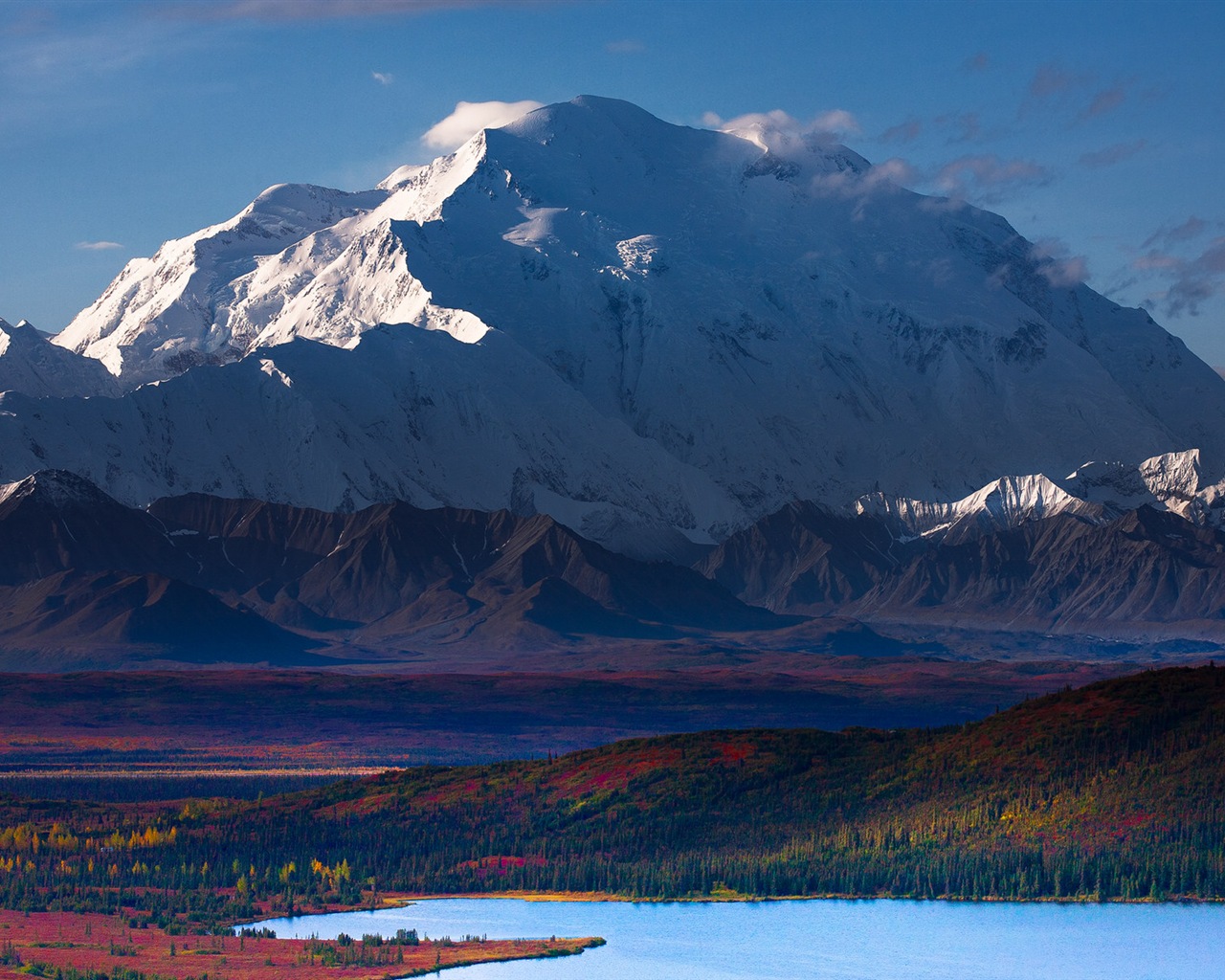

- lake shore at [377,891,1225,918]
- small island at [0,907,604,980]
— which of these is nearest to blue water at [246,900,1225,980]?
lake shore at [377,891,1225,918]

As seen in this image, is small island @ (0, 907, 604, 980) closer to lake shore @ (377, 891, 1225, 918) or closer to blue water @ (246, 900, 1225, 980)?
blue water @ (246, 900, 1225, 980)

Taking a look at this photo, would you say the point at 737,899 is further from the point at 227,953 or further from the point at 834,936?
the point at 227,953

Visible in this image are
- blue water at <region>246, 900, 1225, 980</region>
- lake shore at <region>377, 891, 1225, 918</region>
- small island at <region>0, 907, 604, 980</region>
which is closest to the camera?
small island at <region>0, 907, 604, 980</region>

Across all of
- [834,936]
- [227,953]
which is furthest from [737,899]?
[227,953]

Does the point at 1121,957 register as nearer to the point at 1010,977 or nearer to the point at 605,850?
the point at 1010,977

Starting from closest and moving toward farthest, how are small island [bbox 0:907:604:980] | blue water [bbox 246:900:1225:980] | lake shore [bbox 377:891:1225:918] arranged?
small island [bbox 0:907:604:980] < blue water [bbox 246:900:1225:980] < lake shore [bbox 377:891:1225:918]

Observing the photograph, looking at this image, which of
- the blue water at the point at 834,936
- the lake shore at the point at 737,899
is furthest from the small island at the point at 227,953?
the lake shore at the point at 737,899

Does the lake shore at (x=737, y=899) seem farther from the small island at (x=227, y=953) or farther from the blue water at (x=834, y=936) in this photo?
the small island at (x=227, y=953)

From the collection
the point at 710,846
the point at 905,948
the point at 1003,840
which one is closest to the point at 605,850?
the point at 710,846

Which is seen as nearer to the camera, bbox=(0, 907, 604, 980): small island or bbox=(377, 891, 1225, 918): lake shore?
bbox=(0, 907, 604, 980): small island
